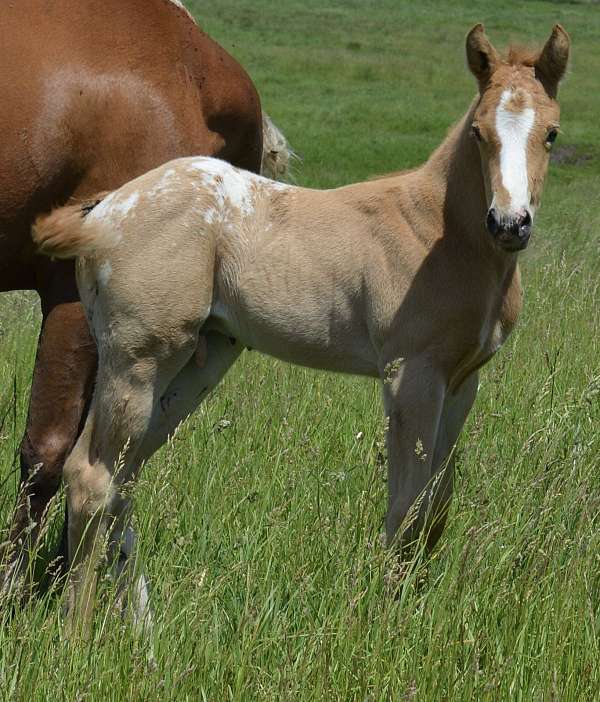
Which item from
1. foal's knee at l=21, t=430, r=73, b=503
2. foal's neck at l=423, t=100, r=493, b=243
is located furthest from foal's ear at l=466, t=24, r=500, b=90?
foal's knee at l=21, t=430, r=73, b=503

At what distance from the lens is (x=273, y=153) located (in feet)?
15.6

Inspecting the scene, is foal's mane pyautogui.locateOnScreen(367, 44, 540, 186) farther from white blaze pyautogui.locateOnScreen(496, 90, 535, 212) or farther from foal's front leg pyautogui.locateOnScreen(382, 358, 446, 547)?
foal's front leg pyautogui.locateOnScreen(382, 358, 446, 547)

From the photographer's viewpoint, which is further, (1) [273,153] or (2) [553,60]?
(1) [273,153]

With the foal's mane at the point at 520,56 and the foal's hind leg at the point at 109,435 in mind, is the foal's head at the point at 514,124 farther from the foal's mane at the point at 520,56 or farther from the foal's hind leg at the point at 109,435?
the foal's hind leg at the point at 109,435

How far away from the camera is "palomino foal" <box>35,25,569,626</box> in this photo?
3283 mm

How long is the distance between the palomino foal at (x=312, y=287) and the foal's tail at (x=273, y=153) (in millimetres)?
1106

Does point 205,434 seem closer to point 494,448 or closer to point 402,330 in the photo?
point 494,448

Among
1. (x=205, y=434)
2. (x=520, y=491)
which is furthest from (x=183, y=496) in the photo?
(x=520, y=491)

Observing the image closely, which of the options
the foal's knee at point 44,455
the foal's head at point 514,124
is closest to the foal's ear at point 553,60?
the foal's head at point 514,124

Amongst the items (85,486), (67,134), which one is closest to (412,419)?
(85,486)

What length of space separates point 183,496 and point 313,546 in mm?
732

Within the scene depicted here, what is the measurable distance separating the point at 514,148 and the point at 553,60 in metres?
0.39

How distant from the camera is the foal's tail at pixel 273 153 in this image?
186 inches

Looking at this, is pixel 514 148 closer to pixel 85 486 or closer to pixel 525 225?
pixel 525 225
